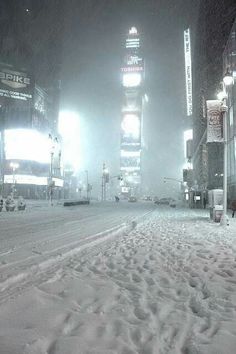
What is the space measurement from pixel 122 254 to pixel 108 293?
158 inches

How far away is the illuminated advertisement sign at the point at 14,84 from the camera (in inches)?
4277

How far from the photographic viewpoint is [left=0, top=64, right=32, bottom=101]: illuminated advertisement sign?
356ft

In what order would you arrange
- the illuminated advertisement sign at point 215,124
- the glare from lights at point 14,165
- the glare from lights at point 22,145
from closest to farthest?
the illuminated advertisement sign at point 215,124 → the glare from lights at point 14,165 → the glare from lights at point 22,145

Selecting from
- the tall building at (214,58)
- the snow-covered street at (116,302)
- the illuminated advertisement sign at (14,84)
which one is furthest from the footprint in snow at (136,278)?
the illuminated advertisement sign at (14,84)

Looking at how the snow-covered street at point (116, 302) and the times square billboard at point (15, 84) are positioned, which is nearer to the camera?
the snow-covered street at point (116, 302)

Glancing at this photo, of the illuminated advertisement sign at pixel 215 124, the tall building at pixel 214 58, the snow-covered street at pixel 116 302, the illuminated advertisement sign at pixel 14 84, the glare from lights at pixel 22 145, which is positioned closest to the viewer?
the snow-covered street at pixel 116 302

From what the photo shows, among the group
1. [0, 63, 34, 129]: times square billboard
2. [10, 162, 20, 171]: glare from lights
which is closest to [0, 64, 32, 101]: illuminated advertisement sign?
[0, 63, 34, 129]: times square billboard

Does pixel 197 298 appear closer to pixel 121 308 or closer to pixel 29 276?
pixel 121 308

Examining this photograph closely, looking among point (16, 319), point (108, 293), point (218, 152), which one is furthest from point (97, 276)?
point (218, 152)

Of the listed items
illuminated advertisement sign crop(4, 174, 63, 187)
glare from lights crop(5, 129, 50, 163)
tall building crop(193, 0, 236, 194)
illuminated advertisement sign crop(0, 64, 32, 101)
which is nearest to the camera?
tall building crop(193, 0, 236, 194)

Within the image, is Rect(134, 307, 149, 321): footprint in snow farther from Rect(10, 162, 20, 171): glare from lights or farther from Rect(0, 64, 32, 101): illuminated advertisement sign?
Rect(0, 64, 32, 101): illuminated advertisement sign

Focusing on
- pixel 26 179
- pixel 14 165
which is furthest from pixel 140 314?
pixel 26 179

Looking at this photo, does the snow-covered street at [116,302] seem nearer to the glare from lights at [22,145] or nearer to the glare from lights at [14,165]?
the glare from lights at [14,165]

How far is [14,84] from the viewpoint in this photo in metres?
110
